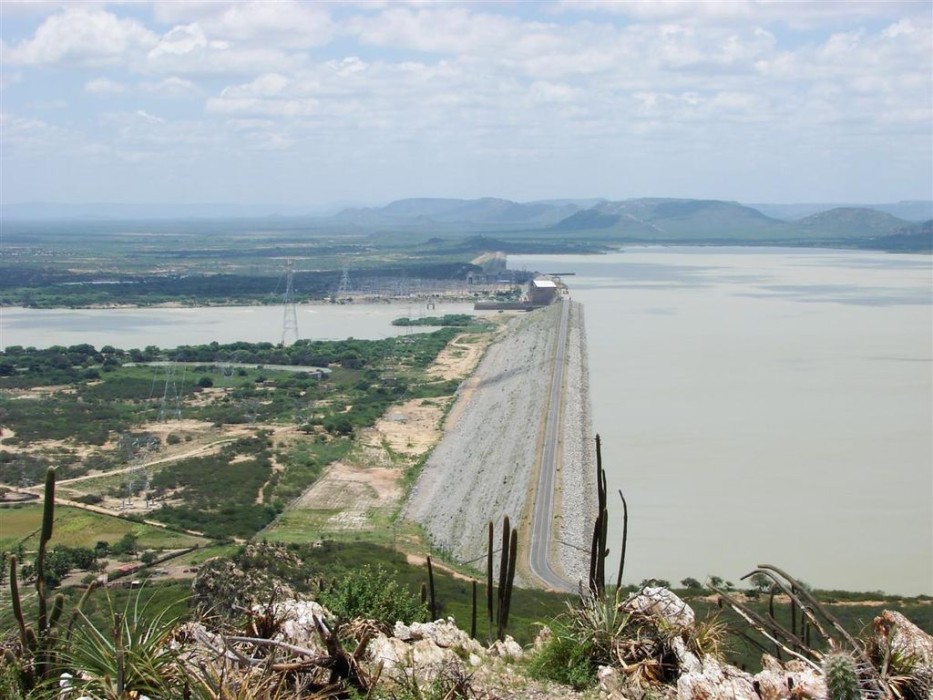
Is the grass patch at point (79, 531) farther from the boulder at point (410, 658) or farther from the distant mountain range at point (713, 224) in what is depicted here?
the distant mountain range at point (713, 224)

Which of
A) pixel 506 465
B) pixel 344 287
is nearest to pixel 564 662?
pixel 506 465

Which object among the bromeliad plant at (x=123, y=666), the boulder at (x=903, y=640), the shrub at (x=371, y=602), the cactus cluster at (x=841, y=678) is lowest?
the shrub at (x=371, y=602)

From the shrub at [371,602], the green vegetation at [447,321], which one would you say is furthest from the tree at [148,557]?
the green vegetation at [447,321]

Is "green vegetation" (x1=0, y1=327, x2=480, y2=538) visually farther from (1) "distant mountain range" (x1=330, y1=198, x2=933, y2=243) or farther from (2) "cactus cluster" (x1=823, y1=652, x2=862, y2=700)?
(1) "distant mountain range" (x1=330, y1=198, x2=933, y2=243)

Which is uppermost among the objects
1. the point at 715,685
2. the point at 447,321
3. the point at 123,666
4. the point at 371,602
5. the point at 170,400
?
the point at 123,666

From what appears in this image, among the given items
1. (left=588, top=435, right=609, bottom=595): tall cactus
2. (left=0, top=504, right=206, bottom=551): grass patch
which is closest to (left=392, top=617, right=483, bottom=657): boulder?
(left=588, top=435, right=609, bottom=595): tall cactus

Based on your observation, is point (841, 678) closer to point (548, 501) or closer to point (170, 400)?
point (548, 501)
